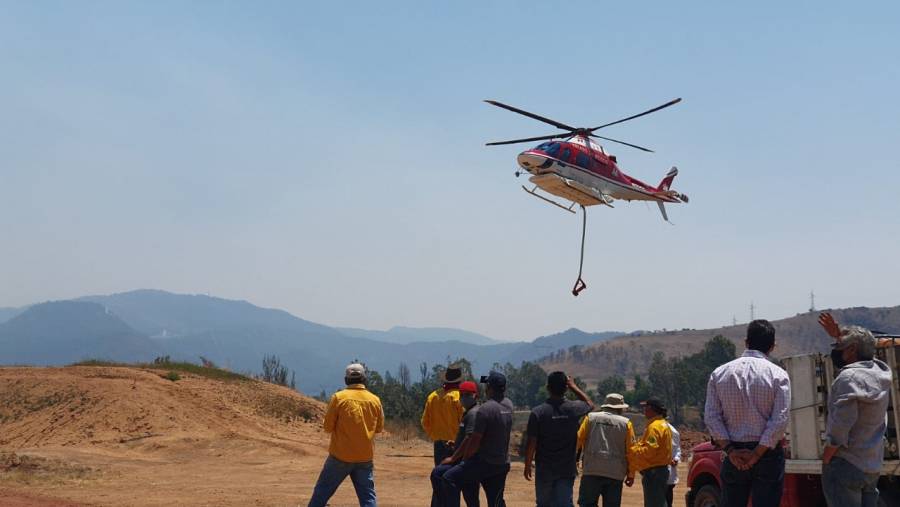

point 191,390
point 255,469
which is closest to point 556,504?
point 255,469

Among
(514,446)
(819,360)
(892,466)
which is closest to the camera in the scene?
(892,466)

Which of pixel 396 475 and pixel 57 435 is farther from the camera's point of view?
pixel 57 435

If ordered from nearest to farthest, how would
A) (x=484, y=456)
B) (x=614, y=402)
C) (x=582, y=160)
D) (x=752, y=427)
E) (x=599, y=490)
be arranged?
(x=752, y=427) < (x=599, y=490) < (x=484, y=456) < (x=614, y=402) < (x=582, y=160)

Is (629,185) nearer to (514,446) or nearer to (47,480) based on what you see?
(514,446)

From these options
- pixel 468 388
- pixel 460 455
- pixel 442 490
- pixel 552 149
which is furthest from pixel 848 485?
pixel 552 149

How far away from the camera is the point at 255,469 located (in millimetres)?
23609

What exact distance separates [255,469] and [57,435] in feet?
32.6

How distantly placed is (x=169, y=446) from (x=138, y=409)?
13.4 ft

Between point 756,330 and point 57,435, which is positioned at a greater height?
point 756,330

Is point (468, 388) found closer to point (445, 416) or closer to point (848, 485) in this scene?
point (445, 416)

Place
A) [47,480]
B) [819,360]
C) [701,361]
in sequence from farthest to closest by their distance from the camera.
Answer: [701,361] → [47,480] → [819,360]

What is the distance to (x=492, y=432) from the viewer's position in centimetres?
900

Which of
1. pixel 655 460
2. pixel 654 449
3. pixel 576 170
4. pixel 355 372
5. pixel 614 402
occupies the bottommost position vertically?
pixel 655 460

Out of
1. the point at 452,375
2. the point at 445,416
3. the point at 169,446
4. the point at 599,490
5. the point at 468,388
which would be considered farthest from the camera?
the point at 169,446
